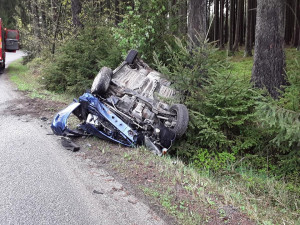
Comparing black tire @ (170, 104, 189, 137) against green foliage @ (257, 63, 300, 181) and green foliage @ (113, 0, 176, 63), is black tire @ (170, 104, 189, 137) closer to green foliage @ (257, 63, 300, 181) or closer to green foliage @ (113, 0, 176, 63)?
green foliage @ (257, 63, 300, 181)

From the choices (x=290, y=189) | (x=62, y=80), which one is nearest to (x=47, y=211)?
(x=290, y=189)

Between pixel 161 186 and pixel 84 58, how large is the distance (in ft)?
26.1

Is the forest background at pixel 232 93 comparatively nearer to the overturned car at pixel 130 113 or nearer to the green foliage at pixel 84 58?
the overturned car at pixel 130 113

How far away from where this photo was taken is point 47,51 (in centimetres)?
1445

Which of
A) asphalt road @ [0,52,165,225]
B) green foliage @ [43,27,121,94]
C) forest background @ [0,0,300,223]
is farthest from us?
green foliage @ [43,27,121,94]

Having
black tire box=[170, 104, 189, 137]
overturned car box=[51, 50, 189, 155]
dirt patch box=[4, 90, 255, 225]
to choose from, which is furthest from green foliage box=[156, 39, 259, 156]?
dirt patch box=[4, 90, 255, 225]

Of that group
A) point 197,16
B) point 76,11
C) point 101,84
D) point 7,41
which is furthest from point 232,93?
point 7,41

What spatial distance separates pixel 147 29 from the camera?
350 inches

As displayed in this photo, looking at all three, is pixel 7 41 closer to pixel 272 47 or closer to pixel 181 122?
pixel 181 122

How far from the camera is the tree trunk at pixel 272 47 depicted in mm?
6438

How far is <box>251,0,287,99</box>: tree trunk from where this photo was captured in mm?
6438

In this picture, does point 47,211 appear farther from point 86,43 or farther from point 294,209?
point 86,43

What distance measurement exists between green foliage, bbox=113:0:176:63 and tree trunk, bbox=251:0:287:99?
3.30 metres

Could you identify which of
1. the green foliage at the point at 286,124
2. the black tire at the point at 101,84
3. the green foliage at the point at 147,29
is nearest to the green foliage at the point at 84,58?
the green foliage at the point at 147,29
